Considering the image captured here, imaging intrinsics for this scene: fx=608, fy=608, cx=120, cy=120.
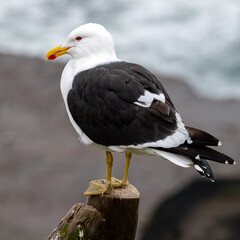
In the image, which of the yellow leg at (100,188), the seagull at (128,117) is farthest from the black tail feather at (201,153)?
the yellow leg at (100,188)

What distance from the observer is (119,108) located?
11.3 ft

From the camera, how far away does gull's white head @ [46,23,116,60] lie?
3.71 metres

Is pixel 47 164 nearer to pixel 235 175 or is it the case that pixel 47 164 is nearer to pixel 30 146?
pixel 30 146

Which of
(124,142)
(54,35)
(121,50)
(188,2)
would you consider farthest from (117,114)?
(188,2)

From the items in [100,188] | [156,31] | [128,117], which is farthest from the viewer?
[156,31]

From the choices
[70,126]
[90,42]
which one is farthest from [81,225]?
[70,126]

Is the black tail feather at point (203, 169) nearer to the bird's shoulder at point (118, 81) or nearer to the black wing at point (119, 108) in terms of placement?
the black wing at point (119, 108)

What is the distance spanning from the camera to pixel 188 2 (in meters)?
15.2

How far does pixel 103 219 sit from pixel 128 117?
59 centimetres

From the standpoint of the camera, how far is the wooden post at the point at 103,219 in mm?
3264

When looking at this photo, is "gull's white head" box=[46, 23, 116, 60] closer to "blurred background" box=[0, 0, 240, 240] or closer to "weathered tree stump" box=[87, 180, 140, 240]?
"weathered tree stump" box=[87, 180, 140, 240]

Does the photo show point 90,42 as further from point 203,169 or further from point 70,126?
point 70,126

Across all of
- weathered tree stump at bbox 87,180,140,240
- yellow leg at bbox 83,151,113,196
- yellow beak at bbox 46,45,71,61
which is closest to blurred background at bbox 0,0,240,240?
yellow leg at bbox 83,151,113,196

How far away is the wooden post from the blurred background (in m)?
2.64
